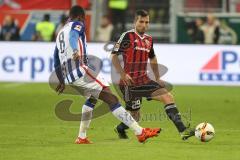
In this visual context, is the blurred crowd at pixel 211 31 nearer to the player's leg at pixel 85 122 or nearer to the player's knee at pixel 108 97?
the player's leg at pixel 85 122

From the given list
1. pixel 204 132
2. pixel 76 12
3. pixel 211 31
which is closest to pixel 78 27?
pixel 76 12

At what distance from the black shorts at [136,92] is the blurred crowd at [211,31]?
12647 mm

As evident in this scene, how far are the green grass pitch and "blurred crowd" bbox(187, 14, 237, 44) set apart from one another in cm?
348

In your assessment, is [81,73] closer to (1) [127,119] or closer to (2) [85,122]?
(2) [85,122]

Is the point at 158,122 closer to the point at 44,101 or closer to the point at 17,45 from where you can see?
the point at 44,101

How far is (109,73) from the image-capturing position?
22094 mm

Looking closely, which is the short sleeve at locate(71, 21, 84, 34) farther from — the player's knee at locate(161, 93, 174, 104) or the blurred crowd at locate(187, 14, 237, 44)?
the blurred crowd at locate(187, 14, 237, 44)

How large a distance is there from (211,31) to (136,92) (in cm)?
1324

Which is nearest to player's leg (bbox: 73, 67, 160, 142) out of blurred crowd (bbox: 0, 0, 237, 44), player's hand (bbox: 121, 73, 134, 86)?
player's hand (bbox: 121, 73, 134, 86)

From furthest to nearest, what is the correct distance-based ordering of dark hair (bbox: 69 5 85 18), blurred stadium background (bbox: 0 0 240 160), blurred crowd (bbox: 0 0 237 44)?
blurred crowd (bbox: 0 0 237 44), dark hair (bbox: 69 5 85 18), blurred stadium background (bbox: 0 0 240 160)

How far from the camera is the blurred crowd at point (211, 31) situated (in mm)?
24484

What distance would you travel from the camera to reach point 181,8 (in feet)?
88.6

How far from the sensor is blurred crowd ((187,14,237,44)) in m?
24.5

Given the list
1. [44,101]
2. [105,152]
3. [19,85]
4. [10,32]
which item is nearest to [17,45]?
[19,85]
